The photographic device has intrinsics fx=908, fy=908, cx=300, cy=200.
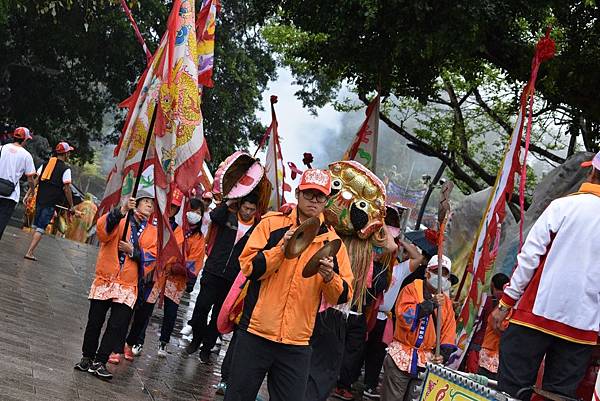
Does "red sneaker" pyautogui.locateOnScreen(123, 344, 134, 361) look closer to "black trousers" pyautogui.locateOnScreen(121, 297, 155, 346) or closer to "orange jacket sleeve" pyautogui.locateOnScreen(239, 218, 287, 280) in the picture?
"black trousers" pyautogui.locateOnScreen(121, 297, 155, 346)

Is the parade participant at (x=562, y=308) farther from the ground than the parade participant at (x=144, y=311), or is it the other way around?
the parade participant at (x=562, y=308)

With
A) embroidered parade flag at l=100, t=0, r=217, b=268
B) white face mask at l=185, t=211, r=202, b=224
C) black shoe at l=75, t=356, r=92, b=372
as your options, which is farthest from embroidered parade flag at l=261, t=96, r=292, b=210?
black shoe at l=75, t=356, r=92, b=372

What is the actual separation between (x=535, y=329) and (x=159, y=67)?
460 cm

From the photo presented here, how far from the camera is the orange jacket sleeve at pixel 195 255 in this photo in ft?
33.6

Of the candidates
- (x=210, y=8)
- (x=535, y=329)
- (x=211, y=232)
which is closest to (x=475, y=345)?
(x=211, y=232)

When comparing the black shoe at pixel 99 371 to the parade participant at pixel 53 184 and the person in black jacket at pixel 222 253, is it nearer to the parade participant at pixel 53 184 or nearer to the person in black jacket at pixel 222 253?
the person in black jacket at pixel 222 253

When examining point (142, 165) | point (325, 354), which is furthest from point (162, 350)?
point (325, 354)

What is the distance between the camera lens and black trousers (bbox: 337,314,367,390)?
9875 millimetres

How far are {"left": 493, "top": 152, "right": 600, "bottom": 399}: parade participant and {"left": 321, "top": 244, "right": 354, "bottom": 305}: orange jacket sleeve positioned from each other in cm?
103

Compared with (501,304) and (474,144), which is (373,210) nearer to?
(501,304)

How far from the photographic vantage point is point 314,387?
6.88 meters

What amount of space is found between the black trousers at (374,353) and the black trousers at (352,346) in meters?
0.84

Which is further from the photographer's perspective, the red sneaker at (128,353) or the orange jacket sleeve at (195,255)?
the orange jacket sleeve at (195,255)

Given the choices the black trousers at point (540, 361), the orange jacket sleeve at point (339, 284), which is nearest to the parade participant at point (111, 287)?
the orange jacket sleeve at point (339, 284)
